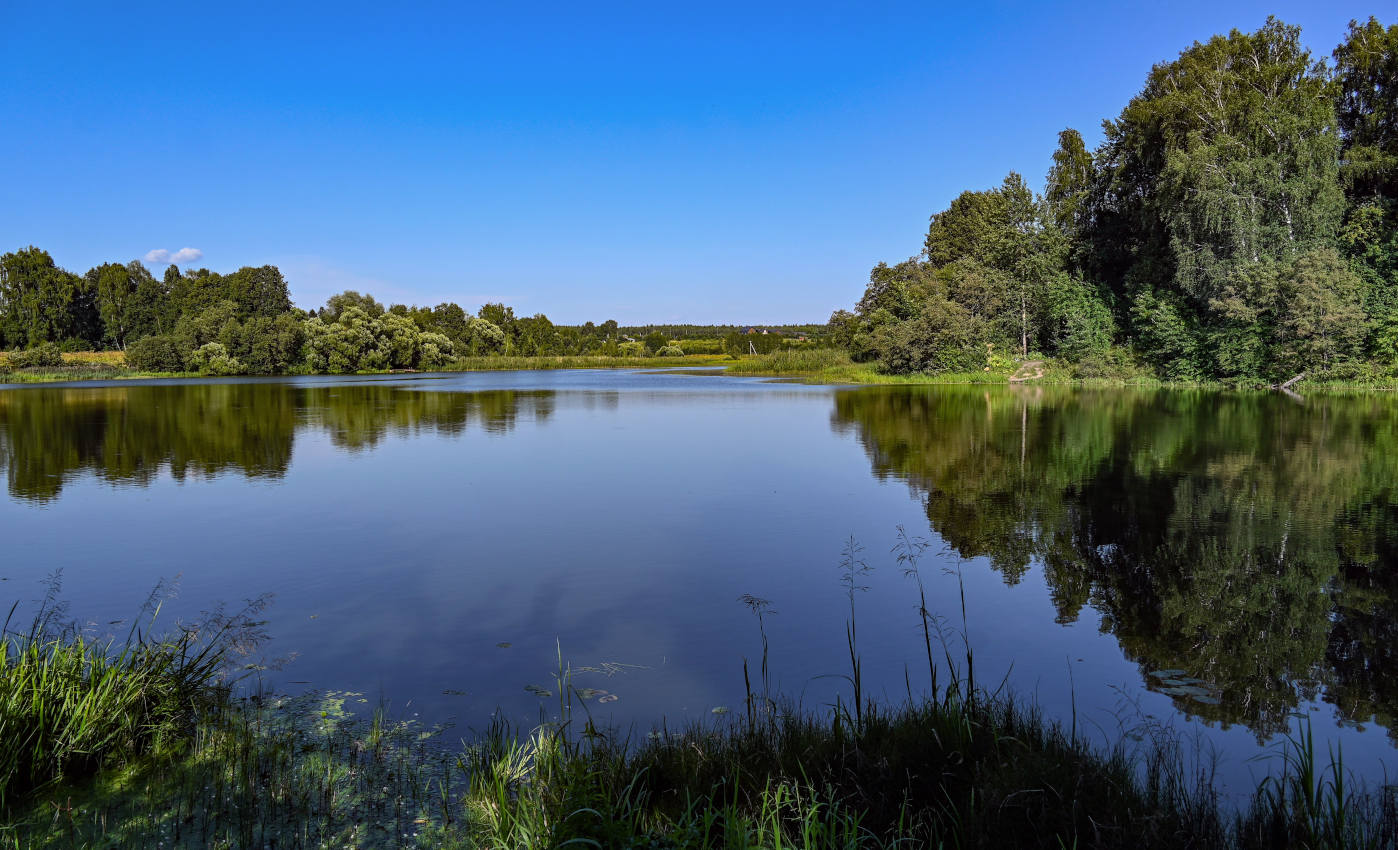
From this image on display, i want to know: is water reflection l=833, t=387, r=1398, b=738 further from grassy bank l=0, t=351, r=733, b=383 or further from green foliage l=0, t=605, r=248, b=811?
grassy bank l=0, t=351, r=733, b=383

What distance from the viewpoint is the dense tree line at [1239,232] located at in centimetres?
3444

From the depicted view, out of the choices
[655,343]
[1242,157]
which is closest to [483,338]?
[655,343]

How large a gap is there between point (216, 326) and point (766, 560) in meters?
85.8

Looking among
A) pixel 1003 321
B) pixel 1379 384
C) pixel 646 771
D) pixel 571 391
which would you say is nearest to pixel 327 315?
pixel 571 391

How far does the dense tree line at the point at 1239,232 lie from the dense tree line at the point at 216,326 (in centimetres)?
5445

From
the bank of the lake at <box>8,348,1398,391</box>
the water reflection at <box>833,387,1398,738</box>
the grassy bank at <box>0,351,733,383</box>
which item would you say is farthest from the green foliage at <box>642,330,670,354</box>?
the water reflection at <box>833,387,1398,738</box>

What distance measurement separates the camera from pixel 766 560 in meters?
9.46

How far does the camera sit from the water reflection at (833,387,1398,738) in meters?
6.05

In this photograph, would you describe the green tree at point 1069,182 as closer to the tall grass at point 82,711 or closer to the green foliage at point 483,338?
the tall grass at point 82,711

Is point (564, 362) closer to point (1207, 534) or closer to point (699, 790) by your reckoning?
point (1207, 534)

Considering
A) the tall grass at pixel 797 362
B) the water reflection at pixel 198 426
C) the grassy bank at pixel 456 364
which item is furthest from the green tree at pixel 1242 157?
the grassy bank at pixel 456 364

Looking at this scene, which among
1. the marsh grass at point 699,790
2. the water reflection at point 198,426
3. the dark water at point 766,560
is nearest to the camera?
the marsh grass at point 699,790

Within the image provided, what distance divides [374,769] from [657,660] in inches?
92.3

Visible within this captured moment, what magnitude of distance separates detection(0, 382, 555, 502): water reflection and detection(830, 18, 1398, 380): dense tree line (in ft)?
99.5
